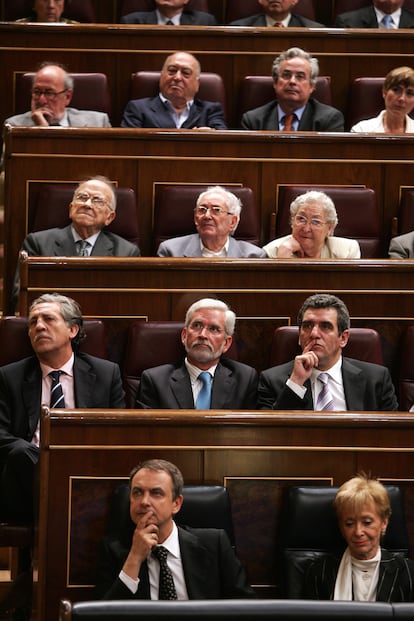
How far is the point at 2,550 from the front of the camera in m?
1.50

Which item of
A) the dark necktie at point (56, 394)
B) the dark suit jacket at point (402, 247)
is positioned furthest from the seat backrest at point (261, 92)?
the dark necktie at point (56, 394)

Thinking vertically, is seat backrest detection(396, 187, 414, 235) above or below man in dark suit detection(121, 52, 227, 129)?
below

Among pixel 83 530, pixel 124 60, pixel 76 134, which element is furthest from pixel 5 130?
pixel 83 530

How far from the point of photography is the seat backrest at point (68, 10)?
215 cm

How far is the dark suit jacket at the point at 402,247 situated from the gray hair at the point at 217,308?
13.6 inches

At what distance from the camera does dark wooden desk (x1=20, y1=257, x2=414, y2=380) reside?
58.5 inches

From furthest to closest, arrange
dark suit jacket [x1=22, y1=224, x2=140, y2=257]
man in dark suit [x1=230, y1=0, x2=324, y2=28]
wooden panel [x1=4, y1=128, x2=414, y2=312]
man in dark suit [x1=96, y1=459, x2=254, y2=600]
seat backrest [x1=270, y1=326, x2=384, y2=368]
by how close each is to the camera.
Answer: man in dark suit [x1=230, y1=0, x2=324, y2=28], wooden panel [x1=4, y1=128, x2=414, y2=312], dark suit jacket [x1=22, y1=224, x2=140, y2=257], seat backrest [x1=270, y1=326, x2=384, y2=368], man in dark suit [x1=96, y1=459, x2=254, y2=600]

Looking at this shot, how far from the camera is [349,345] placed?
1454mm

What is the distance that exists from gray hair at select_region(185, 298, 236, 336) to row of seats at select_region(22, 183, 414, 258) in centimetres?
29

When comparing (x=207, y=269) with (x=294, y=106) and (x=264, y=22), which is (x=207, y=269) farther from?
(x=264, y=22)

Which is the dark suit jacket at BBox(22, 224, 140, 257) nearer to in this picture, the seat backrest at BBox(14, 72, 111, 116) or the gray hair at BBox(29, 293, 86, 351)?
the gray hair at BBox(29, 293, 86, 351)

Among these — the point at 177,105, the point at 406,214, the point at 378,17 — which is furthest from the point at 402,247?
the point at 378,17

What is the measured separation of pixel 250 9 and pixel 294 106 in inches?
14.3

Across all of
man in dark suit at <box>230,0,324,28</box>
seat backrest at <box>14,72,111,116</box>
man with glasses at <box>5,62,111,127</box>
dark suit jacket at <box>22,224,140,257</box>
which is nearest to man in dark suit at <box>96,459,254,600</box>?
dark suit jacket at <box>22,224,140,257</box>
